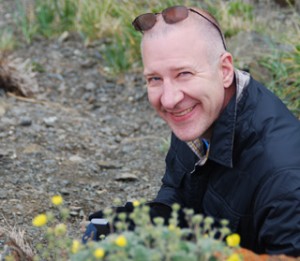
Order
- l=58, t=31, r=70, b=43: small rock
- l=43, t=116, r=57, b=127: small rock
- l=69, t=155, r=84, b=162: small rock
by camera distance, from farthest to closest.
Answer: l=58, t=31, r=70, b=43: small rock
l=43, t=116, r=57, b=127: small rock
l=69, t=155, r=84, b=162: small rock

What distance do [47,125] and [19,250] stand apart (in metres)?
2.71

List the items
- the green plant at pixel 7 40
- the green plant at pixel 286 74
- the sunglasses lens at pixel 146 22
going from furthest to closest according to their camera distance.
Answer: the green plant at pixel 7 40 < the green plant at pixel 286 74 < the sunglasses lens at pixel 146 22

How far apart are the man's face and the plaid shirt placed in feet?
0.31

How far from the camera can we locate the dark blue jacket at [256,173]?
2.88 meters

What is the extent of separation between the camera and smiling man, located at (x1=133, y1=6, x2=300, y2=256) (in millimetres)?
2920

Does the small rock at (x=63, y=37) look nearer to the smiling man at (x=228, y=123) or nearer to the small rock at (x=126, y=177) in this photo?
the small rock at (x=126, y=177)

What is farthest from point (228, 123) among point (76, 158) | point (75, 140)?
point (75, 140)

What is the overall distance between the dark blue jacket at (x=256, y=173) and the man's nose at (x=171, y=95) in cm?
22

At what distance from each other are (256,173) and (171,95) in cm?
45

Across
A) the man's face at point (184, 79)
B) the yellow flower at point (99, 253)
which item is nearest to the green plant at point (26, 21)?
the man's face at point (184, 79)

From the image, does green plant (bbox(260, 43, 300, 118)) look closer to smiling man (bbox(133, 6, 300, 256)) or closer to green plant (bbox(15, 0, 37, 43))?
smiling man (bbox(133, 6, 300, 256))

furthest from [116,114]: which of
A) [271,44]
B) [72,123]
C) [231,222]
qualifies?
[231,222]

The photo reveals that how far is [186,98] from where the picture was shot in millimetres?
3047

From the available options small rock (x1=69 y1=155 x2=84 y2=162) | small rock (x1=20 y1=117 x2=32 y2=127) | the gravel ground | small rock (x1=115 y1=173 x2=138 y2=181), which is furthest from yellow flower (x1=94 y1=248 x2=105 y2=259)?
small rock (x1=20 y1=117 x2=32 y2=127)
